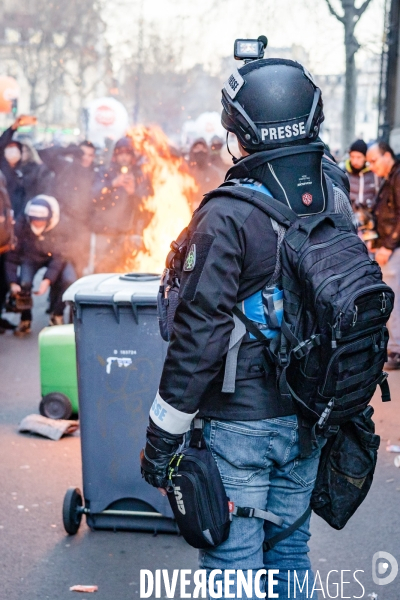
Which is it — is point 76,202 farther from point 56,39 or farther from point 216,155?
point 56,39

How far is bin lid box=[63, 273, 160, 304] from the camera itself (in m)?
4.33

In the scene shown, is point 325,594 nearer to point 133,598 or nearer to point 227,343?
point 133,598

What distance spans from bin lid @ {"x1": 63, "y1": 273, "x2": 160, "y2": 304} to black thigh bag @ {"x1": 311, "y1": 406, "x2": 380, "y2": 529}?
1527mm

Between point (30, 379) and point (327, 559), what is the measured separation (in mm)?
4377

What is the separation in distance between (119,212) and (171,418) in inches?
322

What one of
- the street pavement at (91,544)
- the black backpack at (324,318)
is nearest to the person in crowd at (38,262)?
the street pavement at (91,544)

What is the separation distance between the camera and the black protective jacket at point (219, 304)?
265cm

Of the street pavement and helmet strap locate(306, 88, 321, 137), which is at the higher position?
helmet strap locate(306, 88, 321, 137)

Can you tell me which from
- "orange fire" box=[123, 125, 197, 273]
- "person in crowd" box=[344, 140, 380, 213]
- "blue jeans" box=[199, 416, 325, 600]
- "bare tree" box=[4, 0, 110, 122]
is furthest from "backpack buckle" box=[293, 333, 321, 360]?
"bare tree" box=[4, 0, 110, 122]

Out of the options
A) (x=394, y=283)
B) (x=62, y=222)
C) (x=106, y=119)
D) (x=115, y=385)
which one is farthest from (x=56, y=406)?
(x=106, y=119)

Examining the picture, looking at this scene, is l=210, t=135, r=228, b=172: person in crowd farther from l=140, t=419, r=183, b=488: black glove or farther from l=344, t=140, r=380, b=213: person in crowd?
l=140, t=419, r=183, b=488: black glove

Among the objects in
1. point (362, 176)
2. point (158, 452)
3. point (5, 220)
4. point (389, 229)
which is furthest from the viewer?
point (362, 176)

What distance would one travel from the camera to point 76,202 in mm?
11156

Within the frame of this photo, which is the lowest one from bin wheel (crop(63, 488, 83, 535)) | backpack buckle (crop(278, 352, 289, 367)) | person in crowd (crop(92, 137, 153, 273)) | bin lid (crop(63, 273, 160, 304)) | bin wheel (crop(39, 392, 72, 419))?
bin wheel (crop(39, 392, 72, 419))
